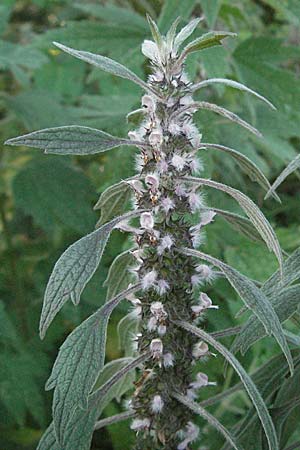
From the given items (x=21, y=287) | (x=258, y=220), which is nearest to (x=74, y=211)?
(x=21, y=287)

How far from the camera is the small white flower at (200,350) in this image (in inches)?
43.1

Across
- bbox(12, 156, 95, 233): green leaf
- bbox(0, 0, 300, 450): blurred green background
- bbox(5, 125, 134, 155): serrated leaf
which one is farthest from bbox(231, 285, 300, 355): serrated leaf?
bbox(12, 156, 95, 233): green leaf

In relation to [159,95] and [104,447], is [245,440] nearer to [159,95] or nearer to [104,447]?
[159,95]

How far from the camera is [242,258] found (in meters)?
1.81

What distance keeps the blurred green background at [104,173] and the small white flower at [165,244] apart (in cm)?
63

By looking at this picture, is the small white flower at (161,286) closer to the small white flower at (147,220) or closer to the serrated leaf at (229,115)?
the small white flower at (147,220)

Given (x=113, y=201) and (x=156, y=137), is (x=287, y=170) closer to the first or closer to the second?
(x=156, y=137)

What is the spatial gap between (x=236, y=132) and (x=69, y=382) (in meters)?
1.24

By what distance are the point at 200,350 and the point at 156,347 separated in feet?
0.28

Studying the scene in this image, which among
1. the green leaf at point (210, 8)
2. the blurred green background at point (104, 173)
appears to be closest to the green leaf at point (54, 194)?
the blurred green background at point (104, 173)

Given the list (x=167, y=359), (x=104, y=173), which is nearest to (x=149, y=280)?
(x=167, y=359)

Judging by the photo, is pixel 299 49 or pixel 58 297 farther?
pixel 299 49

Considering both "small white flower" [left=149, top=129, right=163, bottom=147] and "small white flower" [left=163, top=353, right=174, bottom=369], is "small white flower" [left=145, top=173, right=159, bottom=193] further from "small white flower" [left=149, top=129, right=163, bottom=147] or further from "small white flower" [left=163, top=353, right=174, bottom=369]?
"small white flower" [left=163, top=353, right=174, bottom=369]

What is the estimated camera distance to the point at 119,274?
1.18 metres
